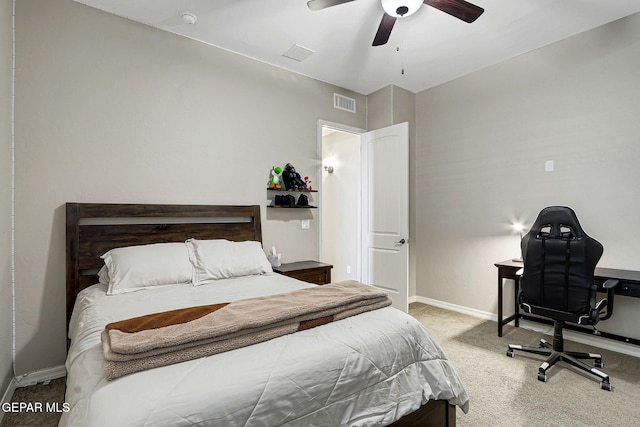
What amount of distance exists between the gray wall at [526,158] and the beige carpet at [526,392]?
75cm

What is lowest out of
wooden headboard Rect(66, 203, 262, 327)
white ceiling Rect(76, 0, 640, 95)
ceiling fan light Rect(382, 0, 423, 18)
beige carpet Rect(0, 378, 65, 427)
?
Answer: beige carpet Rect(0, 378, 65, 427)

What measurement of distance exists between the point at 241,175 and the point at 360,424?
2596 millimetres

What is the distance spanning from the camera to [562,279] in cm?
228

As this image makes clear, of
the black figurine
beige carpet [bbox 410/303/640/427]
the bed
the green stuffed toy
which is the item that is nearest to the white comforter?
the bed

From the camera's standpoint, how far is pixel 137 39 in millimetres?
2732

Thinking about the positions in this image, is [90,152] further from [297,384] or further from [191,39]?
[297,384]

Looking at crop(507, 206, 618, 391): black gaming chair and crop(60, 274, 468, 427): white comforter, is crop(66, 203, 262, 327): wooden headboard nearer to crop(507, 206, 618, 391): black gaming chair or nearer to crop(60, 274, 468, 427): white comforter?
crop(60, 274, 468, 427): white comforter

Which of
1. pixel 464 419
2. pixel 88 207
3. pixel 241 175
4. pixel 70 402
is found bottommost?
pixel 464 419

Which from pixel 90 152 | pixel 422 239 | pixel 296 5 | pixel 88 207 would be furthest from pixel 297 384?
pixel 422 239

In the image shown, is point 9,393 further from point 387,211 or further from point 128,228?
point 387,211

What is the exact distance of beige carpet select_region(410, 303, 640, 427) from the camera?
1.87 meters

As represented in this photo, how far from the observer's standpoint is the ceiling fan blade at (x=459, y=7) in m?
2.09

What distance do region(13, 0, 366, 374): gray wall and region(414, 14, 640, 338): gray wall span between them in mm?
1994

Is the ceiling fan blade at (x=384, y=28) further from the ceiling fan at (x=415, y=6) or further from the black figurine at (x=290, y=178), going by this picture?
the black figurine at (x=290, y=178)
